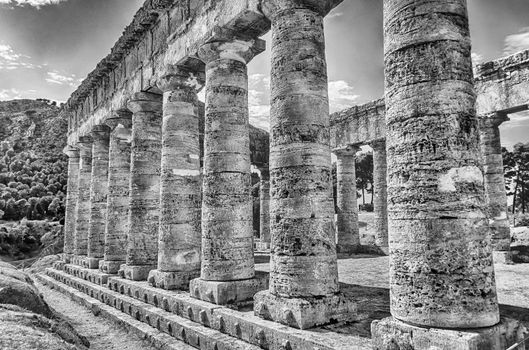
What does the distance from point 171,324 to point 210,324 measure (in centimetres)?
114

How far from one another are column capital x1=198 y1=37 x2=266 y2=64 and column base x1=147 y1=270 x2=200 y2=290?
5.54 m

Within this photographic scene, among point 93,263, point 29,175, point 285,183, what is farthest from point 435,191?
point 29,175

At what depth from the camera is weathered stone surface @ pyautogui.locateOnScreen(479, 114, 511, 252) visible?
15.2m

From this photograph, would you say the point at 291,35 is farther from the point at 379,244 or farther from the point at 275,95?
the point at 379,244

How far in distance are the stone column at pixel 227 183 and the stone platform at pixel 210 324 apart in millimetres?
484

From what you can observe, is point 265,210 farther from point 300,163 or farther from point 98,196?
point 300,163

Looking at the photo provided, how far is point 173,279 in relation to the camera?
33.4 feet

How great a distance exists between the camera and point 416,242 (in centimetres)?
452

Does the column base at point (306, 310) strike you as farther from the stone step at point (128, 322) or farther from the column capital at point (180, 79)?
the column capital at point (180, 79)

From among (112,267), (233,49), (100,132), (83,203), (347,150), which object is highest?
(233,49)

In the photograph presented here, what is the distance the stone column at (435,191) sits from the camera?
4305 mm

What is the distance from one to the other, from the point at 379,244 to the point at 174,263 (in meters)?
12.9

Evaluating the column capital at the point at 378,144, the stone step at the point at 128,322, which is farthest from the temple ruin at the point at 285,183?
the column capital at the point at 378,144

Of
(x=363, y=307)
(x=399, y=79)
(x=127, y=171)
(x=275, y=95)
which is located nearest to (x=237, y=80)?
(x=275, y=95)
